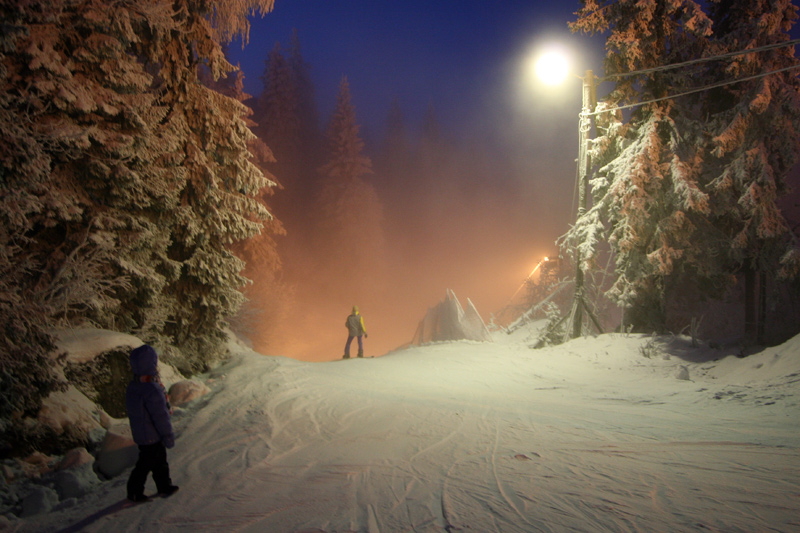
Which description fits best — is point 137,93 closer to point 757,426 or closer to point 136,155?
point 136,155

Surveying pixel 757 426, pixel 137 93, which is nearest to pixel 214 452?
pixel 137 93

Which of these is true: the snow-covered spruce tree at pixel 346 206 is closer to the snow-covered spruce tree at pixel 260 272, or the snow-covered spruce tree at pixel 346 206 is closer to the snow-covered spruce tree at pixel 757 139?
the snow-covered spruce tree at pixel 260 272

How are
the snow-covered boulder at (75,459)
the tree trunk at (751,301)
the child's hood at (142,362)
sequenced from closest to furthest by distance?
the child's hood at (142,362), the snow-covered boulder at (75,459), the tree trunk at (751,301)

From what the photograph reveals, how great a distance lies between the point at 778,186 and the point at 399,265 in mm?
37443

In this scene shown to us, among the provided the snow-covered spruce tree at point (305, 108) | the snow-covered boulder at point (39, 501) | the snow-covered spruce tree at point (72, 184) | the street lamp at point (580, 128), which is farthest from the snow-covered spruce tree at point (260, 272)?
the snow-covered spruce tree at point (305, 108)

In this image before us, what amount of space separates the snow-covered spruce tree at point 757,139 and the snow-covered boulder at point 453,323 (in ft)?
27.5

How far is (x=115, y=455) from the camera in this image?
4.00 meters

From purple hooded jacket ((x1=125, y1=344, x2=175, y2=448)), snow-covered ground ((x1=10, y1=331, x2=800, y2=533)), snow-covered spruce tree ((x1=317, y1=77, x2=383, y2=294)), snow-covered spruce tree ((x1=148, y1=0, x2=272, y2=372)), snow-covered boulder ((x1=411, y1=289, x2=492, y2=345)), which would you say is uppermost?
snow-covered spruce tree ((x1=317, y1=77, x2=383, y2=294))

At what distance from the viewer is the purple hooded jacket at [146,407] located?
10.7 ft

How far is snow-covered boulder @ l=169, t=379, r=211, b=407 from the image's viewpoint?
18.8 feet

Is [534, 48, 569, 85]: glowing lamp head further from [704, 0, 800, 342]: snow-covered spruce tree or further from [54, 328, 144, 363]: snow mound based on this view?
[54, 328, 144, 363]: snow mound

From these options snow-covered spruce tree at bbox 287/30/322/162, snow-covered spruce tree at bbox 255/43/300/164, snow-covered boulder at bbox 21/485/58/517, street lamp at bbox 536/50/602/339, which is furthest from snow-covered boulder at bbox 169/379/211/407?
snow-covered spruce tree at bbox 287/30/322/162

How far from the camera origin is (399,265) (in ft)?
153

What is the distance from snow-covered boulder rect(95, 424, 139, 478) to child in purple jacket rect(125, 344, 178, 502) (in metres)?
0.94
